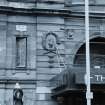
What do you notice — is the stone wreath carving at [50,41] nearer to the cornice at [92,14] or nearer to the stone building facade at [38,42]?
the stone building facade at [38,42]

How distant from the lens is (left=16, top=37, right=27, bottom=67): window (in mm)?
31547

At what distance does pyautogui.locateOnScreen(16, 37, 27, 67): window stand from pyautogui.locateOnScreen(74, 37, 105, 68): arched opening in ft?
10.8

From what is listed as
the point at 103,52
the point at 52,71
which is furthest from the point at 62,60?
the point at 103,52

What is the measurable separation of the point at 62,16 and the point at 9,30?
3.37 metres

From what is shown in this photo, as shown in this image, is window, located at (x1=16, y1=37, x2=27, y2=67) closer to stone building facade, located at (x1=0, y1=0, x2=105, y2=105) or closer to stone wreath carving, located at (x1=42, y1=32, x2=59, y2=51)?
stone building facade, located at (x1=0, y1=0, x2=105, y2=105)

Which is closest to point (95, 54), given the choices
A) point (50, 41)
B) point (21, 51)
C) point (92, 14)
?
point (92, 14)

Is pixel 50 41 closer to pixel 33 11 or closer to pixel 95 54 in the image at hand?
pixel 33 11

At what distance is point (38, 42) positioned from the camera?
1251 inches

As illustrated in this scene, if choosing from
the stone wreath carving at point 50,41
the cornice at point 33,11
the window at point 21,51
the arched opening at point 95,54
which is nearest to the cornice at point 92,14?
the cornice at point 33,11

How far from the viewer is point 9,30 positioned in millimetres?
31609

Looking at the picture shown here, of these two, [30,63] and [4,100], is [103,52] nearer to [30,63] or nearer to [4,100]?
[30,63]

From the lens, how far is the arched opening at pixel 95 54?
32844 millimetres

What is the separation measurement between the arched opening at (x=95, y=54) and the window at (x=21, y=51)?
129 inches

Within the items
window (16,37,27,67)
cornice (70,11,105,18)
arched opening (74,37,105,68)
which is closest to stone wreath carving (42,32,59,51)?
window (16,37,27,67)
